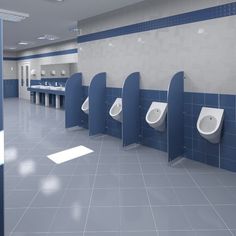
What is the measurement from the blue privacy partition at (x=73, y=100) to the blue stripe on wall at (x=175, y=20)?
1.11 metres

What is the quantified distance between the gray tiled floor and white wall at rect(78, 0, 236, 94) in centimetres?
→ 132

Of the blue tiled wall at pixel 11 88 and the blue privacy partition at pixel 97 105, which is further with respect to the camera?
the blue tiled wall at pixel 11 88

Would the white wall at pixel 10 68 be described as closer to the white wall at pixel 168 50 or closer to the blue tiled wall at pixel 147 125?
the white wall at pixel 168 50

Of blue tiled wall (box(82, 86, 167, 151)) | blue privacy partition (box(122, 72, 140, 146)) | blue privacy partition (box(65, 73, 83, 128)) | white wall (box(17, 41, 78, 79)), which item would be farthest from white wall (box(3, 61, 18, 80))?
blue privacy partition (box(122, 72, 140, 146))

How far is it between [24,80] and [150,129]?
497 inches

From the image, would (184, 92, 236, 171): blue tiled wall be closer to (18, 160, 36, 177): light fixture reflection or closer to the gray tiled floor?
the gray tiled floor

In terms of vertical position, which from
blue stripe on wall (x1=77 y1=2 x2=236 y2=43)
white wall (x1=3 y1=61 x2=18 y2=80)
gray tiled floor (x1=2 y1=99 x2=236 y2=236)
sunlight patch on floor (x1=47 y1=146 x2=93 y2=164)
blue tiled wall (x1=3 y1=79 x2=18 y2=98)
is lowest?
gray tiled floor (x1=2 y1=99 x2=236 y2=236)

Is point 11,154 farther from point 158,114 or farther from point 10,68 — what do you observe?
point 10,68

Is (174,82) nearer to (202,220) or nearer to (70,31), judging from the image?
(202,220)

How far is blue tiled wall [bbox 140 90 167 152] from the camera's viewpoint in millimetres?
5016

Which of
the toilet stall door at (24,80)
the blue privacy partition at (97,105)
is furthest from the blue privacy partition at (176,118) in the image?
the toilet stall door at (24,80)

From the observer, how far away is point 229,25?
3.84 metres

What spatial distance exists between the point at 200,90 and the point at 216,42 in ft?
2.39

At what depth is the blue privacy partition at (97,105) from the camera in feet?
19.6
